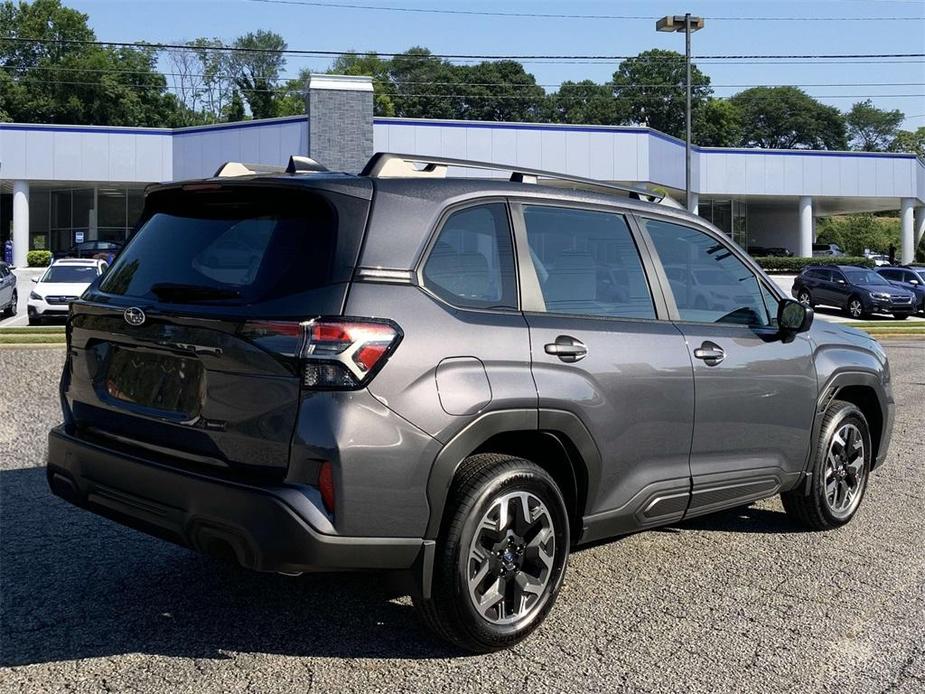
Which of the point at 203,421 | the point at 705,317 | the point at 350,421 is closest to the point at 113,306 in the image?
the point at 203,421

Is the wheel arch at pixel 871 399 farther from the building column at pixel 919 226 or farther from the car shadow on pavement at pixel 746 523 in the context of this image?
the building column at pixel 919 226

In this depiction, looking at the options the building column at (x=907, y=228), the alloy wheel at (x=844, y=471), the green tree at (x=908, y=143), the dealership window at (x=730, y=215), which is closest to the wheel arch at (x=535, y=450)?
the alloy wheel at (x=844, y=471)

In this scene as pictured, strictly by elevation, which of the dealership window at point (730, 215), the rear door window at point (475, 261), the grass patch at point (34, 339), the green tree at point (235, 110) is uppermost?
the green tree at point (235, 110)

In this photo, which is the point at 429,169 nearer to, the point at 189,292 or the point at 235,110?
the point at 189,292

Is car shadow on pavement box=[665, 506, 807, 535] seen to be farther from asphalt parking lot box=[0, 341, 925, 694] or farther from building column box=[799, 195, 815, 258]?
building column box=[799, 195, 815, 258]

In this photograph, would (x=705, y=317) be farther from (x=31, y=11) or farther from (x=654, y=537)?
(x=31, y=11)

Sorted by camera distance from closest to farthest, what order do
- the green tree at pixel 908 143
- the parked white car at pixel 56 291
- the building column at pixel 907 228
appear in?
the parked white car at pixel 56 291, the building column at pixel 907 228, the green tree at pixel 908 143

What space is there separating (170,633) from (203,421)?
100cm

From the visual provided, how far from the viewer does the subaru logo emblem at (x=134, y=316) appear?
3.77 meters

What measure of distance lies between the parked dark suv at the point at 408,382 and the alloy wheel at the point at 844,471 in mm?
1131

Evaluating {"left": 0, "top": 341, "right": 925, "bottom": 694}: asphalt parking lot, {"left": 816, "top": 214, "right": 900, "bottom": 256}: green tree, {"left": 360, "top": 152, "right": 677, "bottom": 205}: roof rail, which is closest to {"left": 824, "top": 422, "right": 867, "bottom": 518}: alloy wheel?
{"left": 0, "top": 341, "right": 925, "bottom": 694}: asphalt parking lot

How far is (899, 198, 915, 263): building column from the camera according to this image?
52594mm

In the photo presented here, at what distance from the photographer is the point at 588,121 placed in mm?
104188

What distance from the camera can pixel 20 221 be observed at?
43.3 m
